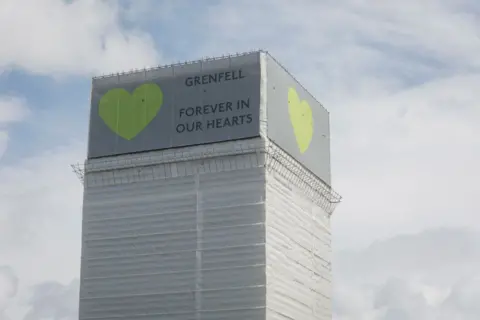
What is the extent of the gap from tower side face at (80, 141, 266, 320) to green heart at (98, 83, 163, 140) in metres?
3.96

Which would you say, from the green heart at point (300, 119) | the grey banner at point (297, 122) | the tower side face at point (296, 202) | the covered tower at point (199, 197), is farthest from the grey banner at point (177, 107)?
the green heart at point (300, 119)

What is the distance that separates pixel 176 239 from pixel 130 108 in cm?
1788

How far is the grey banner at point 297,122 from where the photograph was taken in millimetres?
110875

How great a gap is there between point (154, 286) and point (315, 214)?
24483 mm

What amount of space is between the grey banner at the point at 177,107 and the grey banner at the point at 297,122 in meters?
2.97

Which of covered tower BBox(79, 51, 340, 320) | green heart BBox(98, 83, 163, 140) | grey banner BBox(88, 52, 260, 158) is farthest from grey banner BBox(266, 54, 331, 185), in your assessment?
green heart BBox(98, 83, 163, 140)

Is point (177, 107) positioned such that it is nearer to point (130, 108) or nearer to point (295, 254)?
point (130, 108)

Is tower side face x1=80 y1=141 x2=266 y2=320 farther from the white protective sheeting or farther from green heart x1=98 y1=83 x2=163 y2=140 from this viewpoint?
green heart x1=98 y1=83 x2=163 y2=140

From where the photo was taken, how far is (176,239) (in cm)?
10719

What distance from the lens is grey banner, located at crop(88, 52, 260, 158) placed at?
108875 mm

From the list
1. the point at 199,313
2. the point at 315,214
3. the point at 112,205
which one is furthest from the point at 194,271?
the point at 315,214

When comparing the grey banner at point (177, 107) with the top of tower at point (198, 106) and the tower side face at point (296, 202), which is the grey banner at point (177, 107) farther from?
the tower side face at point (296, 202)

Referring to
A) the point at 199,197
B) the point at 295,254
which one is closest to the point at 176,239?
the point at 199,197

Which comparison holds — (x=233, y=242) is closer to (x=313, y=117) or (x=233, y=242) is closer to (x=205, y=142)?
(x=205, y=142)
